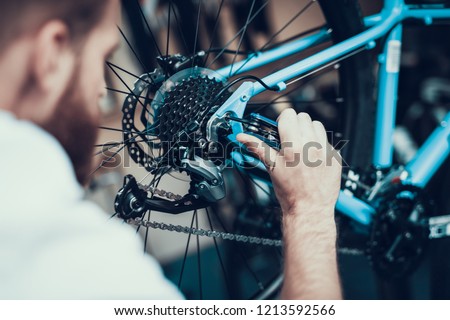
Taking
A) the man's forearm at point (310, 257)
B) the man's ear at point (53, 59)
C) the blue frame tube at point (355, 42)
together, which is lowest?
the man's forearm at point (310, 257)

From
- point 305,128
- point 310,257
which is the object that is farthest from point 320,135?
point 310,257

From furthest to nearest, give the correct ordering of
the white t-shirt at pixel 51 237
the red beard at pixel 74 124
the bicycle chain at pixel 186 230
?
the bicycle chain at pixel 186 230 < the red beard at pixel 74 124 < the white t-shirt at pixel 51 237

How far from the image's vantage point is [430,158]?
1.14m

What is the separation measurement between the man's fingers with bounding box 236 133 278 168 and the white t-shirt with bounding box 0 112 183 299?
267mm

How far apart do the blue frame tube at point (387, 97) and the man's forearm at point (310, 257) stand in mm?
398

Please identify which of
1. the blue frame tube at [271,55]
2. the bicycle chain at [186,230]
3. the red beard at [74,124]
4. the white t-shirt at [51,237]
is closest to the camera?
the white t-shirt at [51,237]

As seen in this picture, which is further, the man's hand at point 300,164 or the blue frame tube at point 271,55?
the blue frame tube at point 271,55

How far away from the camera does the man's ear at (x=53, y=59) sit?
760mm

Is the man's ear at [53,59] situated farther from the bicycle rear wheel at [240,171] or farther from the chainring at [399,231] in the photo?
the chainring at [399,231]

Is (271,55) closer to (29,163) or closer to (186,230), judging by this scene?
(186,230)

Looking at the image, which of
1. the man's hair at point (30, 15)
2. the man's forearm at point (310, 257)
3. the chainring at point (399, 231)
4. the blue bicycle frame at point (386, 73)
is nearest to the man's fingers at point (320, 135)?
the man's forearm at point (310, 257)

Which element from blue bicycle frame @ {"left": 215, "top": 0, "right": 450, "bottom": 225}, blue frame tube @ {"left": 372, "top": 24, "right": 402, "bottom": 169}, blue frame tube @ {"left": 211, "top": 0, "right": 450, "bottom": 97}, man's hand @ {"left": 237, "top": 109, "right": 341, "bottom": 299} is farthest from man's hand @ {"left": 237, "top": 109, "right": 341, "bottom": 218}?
blue frame tube @ {"left": 372, "top": 24, "right": 402, "bottom": 169}

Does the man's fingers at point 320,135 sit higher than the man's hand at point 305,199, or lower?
higher

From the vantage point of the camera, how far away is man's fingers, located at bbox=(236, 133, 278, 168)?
82 centimetres
